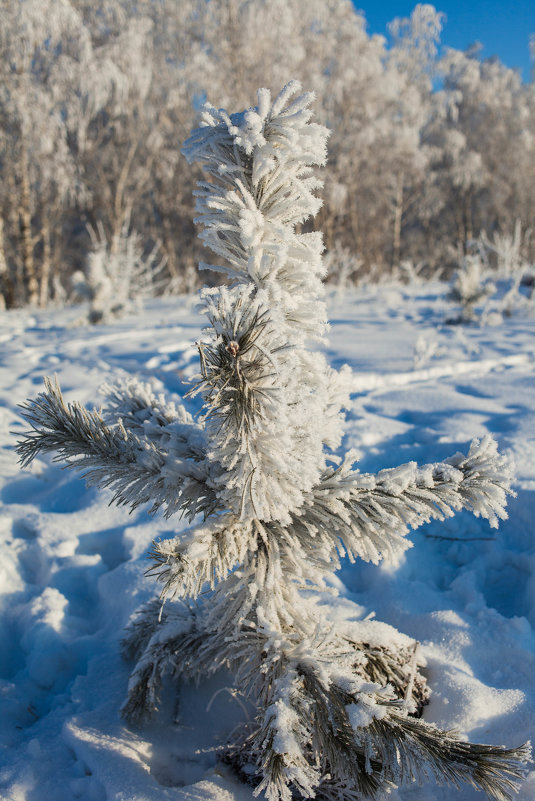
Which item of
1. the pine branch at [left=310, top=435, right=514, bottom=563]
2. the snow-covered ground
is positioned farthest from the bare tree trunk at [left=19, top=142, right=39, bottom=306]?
the pine branch at [left=310, top=435, right=514, bottom=563]

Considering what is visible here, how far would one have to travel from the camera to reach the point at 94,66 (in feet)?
42.8

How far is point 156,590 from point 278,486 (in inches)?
45.2

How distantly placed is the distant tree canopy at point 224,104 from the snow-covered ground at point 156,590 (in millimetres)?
10827

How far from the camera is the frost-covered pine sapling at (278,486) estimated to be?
85 centimetres

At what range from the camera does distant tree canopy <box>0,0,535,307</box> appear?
41.8 feet

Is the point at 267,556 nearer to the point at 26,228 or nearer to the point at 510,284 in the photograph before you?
the point at 510,284

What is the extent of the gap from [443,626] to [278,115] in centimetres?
157

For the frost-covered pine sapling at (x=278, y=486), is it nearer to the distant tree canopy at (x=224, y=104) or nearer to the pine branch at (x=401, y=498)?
the pine branch at (x=401, y=498)

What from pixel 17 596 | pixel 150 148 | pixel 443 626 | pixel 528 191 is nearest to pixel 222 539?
pixel 443 626

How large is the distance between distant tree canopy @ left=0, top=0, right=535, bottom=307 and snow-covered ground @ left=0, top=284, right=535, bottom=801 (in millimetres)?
10827

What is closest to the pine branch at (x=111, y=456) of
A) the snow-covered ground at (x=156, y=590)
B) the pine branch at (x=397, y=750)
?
the snow-covered ground at (x=156, y=590)

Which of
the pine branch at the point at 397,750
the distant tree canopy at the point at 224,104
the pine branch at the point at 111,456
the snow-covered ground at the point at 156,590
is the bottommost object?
the snow-covered ground at the point at 156,590

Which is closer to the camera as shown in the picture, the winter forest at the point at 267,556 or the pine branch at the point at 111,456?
the winter forest at the point at 267,556

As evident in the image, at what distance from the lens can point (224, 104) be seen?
15.0m
